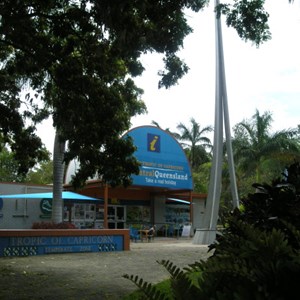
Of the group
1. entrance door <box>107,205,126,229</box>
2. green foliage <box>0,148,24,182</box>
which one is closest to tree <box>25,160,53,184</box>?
green foliage <box>0,148,24,182</box>

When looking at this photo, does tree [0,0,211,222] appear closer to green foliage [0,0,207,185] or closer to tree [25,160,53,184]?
green foliage [0,0,207,185]

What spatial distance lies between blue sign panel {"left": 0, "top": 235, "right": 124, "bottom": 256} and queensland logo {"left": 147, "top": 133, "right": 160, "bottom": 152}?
9.91 meters

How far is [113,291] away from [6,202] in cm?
1907

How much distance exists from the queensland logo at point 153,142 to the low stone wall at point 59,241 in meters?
9.70

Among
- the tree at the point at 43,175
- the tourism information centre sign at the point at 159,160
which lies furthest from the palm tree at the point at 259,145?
the tree at the point at 43,175

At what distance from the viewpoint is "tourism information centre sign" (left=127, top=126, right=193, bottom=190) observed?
25344mm

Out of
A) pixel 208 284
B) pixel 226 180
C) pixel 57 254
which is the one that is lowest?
pixel 57 254

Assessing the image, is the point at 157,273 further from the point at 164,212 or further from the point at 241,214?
the point at 164,212

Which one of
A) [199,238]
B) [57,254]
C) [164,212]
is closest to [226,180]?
[164,212]

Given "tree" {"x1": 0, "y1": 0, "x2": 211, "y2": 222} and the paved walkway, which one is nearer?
the paved walkway

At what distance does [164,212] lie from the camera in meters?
31.2

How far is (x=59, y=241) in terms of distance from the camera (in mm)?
14852

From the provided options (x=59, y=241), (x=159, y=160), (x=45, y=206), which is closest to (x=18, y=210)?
(x=45, y=206)

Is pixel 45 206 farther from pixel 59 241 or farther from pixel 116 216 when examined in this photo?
pixel 59 241
